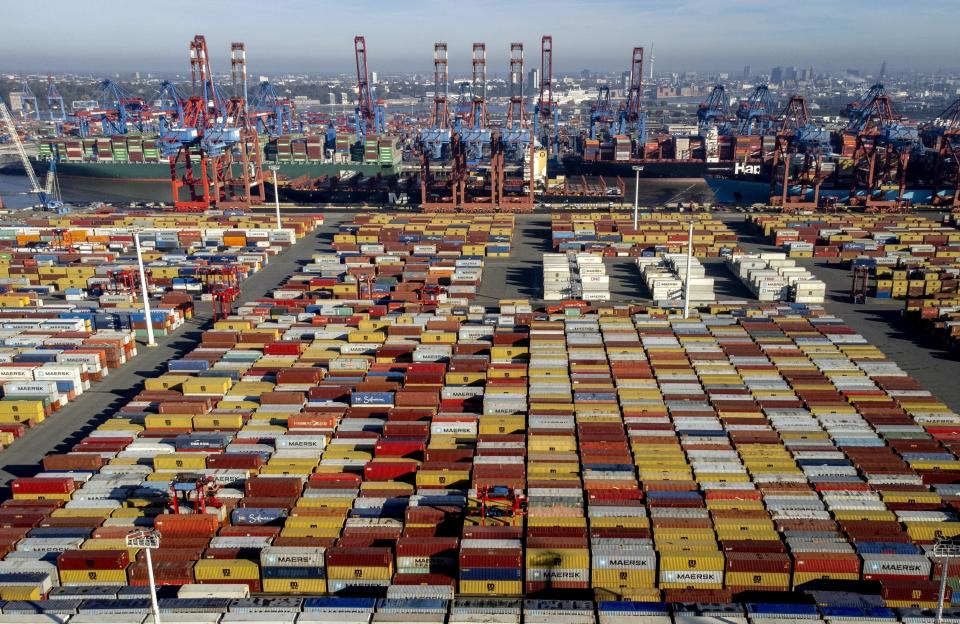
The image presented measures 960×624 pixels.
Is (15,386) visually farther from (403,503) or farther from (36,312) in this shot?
(403,503)

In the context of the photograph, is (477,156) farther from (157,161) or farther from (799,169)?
Result: (157,161)

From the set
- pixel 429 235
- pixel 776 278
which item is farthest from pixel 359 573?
pixel 429 235

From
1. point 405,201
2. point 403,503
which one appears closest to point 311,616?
point 403,503

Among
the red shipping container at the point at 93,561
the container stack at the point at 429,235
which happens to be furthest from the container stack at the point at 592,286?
the red shipping container at the point at 93,561

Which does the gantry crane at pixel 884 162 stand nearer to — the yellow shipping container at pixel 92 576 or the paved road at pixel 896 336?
the paved road at pixel 896 336

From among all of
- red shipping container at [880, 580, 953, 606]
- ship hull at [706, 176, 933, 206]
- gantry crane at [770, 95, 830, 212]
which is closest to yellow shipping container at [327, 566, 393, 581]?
red shipping container at [880, 580, 953, 606]

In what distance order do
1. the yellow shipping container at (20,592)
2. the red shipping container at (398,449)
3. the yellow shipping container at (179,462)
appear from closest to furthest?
1. the yellow shipping container at (20,592)
2. the yellow shipping container at (179,462)
3. the red shipping container at (398,449)
